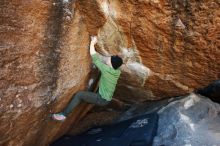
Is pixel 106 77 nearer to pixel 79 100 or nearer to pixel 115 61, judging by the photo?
pixel 115 61

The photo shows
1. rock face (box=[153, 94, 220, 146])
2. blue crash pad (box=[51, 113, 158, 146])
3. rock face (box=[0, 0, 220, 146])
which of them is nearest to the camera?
rock face (box=[0, 0, 220, 146])

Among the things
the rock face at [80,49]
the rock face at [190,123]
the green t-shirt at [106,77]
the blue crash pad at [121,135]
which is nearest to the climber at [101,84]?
the green t-shirt at [106,77]

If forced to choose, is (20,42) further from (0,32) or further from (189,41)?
(189,41)

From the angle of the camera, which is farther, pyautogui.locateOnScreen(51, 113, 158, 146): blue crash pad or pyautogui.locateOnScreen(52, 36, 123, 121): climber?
pyautogui.locateOnScreen(51, 113, 158, 146): blue crash pad

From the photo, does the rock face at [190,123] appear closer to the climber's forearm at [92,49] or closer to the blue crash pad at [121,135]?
the blue crash pad at [121,135]

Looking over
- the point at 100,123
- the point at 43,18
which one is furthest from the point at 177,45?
the point at 100,123

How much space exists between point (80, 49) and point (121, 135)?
4.56ft

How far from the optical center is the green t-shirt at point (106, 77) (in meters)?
4.99

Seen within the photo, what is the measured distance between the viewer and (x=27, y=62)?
425 cm

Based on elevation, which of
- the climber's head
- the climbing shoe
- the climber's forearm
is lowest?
the climbing shoe

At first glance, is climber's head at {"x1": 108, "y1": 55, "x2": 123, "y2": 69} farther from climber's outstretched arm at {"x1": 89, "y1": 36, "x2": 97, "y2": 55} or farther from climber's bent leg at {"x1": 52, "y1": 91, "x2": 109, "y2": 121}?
climber's bent leg at {"x1": 52, "y1": 91, "x2": 109, "y2": 121}

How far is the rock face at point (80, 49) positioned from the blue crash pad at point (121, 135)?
0.44m

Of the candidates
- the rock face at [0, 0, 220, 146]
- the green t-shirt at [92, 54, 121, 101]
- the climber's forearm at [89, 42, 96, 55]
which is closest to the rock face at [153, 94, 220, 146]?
the rock face at [0, 0, 220, 146]

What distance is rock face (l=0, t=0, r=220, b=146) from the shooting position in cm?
412
